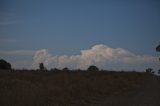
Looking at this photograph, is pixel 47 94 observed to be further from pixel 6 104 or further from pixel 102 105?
pixel 6 104

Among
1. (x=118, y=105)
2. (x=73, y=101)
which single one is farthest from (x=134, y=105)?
(x=73, y=101)

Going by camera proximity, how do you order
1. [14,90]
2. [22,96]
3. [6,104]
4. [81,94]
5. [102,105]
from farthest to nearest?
[81,94], [102,105], [14,90], [22,96], [6,104]

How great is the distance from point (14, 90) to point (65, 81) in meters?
9.40

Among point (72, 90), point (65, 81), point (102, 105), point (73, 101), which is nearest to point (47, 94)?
point (73, 101)

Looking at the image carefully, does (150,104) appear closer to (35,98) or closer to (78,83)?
(35,98)

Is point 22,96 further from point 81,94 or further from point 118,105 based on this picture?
point 81,94

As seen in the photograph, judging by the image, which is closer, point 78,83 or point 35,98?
point 35,98

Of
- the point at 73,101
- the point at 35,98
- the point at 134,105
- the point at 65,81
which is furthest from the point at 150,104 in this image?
the point at 65,81

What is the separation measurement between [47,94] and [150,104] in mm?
4821

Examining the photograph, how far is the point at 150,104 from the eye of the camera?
700 inches

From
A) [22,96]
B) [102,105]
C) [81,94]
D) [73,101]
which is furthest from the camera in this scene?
[81,94]

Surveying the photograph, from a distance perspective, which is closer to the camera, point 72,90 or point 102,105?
point 102,105

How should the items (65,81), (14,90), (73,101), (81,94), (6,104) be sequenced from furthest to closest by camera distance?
(65,81)
(81,94)
(73,101)
(14,90)
(6,104)

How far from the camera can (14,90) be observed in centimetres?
1698
